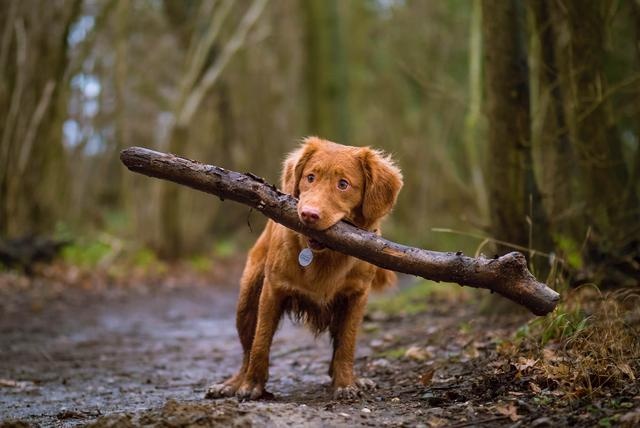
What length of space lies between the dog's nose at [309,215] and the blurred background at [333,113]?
53 centimetres

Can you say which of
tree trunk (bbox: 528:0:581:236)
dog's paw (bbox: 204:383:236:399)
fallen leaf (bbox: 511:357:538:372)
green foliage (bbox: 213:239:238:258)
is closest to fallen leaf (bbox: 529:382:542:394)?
fallen leaf (bbox: 511:357:538:372)

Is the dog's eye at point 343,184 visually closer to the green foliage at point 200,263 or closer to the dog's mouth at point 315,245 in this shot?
the dog's mouth at point 315,245

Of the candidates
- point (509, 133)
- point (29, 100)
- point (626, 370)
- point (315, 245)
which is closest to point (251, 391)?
point (315, 245)

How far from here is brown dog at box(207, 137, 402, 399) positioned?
490 cm

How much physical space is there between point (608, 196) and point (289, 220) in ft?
12.5

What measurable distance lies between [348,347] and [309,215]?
141cm

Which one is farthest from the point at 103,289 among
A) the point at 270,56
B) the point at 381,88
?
the point at 381,88

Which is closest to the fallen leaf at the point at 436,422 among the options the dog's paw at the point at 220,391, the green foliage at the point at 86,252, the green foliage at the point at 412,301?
the dog's paw at the point at 220,391

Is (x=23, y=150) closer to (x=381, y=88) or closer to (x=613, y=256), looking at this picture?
(x=613, y=256)

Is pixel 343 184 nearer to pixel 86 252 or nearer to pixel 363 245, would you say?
pixel 363 245

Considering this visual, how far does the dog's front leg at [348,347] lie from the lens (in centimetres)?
517

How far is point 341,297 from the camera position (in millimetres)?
5383

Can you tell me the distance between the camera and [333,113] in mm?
14656

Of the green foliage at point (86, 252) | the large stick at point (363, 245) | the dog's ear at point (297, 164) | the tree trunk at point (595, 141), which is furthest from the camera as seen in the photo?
the green foliage at point (86, 252)
